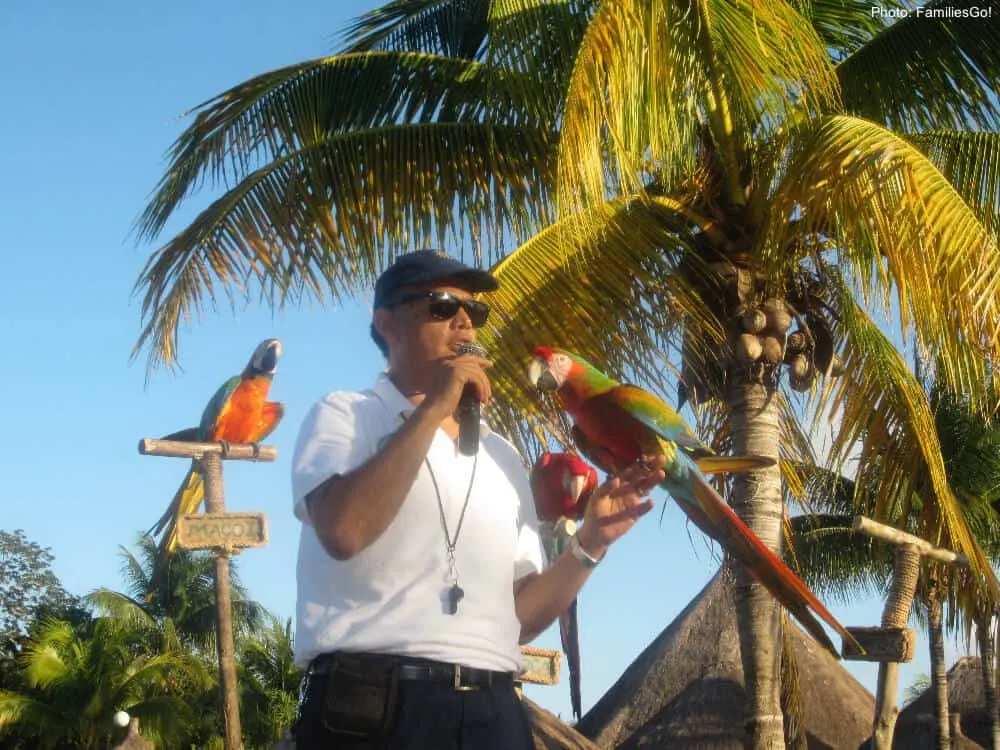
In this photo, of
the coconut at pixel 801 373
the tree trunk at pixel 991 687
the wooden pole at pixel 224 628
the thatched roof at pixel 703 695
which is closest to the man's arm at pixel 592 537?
the coconut at pixel 801 373

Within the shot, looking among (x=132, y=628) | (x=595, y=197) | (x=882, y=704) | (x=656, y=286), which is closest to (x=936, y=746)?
(x=882, y=704)

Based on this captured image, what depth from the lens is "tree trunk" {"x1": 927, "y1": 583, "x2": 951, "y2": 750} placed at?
14.3 m

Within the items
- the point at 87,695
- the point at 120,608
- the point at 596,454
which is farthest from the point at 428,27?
the point at 120,608

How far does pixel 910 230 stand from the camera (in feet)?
18.1

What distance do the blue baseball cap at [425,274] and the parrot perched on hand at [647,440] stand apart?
0.96ft

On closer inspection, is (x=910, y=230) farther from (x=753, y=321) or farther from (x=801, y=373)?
(x=801, y=373)

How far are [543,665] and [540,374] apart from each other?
9.72 ft

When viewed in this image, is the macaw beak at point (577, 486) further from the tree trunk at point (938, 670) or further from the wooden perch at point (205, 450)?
the tree trunk at point (938, 670)

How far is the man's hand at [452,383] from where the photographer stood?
6.12 feet

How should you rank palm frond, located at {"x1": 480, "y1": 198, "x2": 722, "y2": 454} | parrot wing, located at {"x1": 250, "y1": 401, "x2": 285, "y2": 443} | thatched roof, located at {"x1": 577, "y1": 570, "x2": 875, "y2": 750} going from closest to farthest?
palm frond, located at {"x1": 480, "y1": 198, "x2": 722, "y2": 454} → parrot wing, located at {"x1": 250, "y1": 401, "x2": 285, "y2": 443} → thatched roof, located at {"x1": 577, "y1": 570, "x2": 875, "y2": 750}

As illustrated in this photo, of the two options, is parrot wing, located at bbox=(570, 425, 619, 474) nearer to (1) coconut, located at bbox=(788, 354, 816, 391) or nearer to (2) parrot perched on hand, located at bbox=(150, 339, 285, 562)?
(1) coconut, located at bbox=(788, 354, 816, 391)

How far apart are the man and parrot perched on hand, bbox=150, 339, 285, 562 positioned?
696 centimetres

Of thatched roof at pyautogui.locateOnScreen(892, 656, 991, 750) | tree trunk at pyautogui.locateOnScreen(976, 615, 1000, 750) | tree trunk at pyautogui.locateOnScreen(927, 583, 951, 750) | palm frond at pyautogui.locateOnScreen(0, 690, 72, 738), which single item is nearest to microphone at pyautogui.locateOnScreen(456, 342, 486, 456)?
tree trunk at pyautogui.locateOnScreen(927, 583, 951, 750)

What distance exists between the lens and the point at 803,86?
635cm
